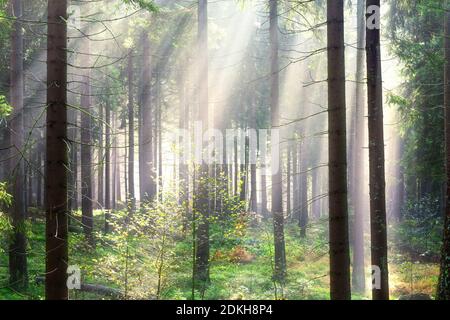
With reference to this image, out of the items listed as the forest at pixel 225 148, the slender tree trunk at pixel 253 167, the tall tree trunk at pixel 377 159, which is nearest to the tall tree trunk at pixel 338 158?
the forest at pixel 225 148

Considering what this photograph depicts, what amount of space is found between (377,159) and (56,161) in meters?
5.67

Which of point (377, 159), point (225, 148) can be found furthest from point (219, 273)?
point (225, 148)

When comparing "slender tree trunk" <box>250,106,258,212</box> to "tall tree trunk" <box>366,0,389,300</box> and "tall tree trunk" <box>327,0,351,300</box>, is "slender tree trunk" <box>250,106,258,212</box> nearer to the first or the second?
"tall tree trunk" <box>366,0,389,300</box>

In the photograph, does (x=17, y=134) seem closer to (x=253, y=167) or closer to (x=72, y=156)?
(x=72, y=156)

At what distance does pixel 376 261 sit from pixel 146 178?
14308 millimetres

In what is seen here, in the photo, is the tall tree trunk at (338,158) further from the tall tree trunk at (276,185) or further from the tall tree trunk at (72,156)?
the tall tree trunk at (276,185)

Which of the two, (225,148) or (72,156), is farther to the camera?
(225,148)

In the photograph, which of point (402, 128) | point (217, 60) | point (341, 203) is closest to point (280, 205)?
point (402, 128)

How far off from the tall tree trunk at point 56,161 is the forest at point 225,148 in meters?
0.02

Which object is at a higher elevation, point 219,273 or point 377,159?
point 377,159

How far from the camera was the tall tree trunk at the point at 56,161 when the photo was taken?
6.31 meters

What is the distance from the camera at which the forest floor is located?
32.6ft

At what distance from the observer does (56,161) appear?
20.8ft

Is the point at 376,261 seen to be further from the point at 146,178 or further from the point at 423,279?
the point at 146,178
